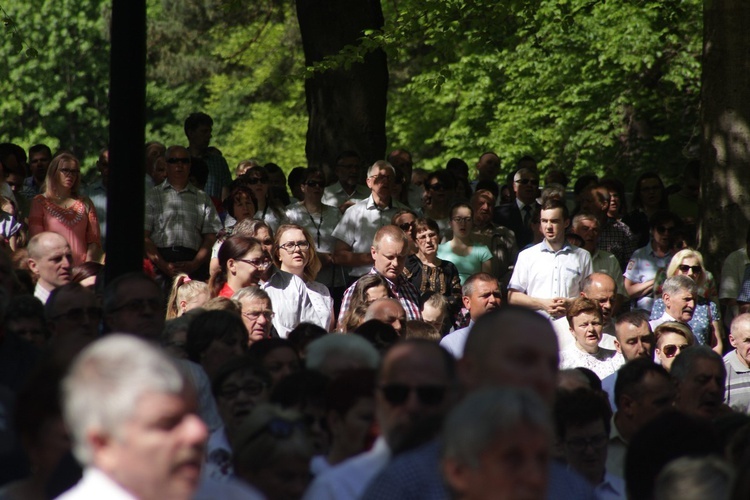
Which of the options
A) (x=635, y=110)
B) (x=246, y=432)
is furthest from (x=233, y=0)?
(x=635, y=110)

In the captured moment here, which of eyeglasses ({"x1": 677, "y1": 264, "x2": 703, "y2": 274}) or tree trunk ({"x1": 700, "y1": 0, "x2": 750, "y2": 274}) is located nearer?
eyeglasses ({"x1": 677, "y1": 264, "x2": 703, "y2": 274})

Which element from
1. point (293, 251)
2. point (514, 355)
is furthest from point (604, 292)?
point (514, 355)

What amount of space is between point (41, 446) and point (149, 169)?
876 centimetres

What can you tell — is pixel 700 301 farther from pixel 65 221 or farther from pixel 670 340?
pixel 65 221

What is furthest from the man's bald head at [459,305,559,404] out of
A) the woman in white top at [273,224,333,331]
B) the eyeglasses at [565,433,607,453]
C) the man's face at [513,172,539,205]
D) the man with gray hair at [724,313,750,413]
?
the man's face at [513,172,539,205]

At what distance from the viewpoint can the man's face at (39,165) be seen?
1399cm

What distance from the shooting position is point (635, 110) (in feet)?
87.8

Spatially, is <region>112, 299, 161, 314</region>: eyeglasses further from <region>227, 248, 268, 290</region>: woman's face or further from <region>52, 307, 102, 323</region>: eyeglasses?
<region>227, 248, 268, 290</region>: woman's face

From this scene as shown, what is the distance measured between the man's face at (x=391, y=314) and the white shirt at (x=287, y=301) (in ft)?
4.55

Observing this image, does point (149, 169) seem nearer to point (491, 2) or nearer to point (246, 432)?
point (491, 2)

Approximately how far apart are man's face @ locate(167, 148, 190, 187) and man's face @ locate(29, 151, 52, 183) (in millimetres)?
2424

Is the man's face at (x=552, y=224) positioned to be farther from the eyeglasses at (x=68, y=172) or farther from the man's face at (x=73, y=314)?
the man's face at (x=73, y=314)

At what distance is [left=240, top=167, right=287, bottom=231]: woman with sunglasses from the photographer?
12773 mm

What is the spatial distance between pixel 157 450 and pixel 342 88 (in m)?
12.3
